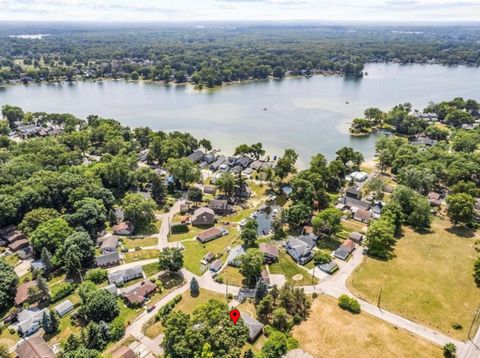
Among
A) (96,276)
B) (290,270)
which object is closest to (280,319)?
(290,270)

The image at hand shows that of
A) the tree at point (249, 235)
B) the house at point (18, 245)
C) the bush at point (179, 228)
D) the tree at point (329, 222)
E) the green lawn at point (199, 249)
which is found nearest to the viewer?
the green lawn at point (199, 249)

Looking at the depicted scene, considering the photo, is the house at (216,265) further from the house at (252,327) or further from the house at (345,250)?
the house at (345,250)

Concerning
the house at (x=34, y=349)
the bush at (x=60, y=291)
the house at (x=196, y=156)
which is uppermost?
the house at (x=196, y=156)

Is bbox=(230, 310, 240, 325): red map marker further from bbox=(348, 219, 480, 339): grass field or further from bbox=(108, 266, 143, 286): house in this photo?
bbox=(348, 219, 480, 339): grass field

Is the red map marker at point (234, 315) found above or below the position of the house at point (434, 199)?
above

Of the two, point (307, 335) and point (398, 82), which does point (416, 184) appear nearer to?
point (307, 335)

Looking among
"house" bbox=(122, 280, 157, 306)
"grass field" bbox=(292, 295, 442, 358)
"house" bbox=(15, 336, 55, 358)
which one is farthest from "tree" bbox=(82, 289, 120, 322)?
"grass field" bbox=(292, 295, 442, 358)

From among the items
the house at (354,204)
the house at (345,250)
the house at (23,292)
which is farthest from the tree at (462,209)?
the house at (23,292)
